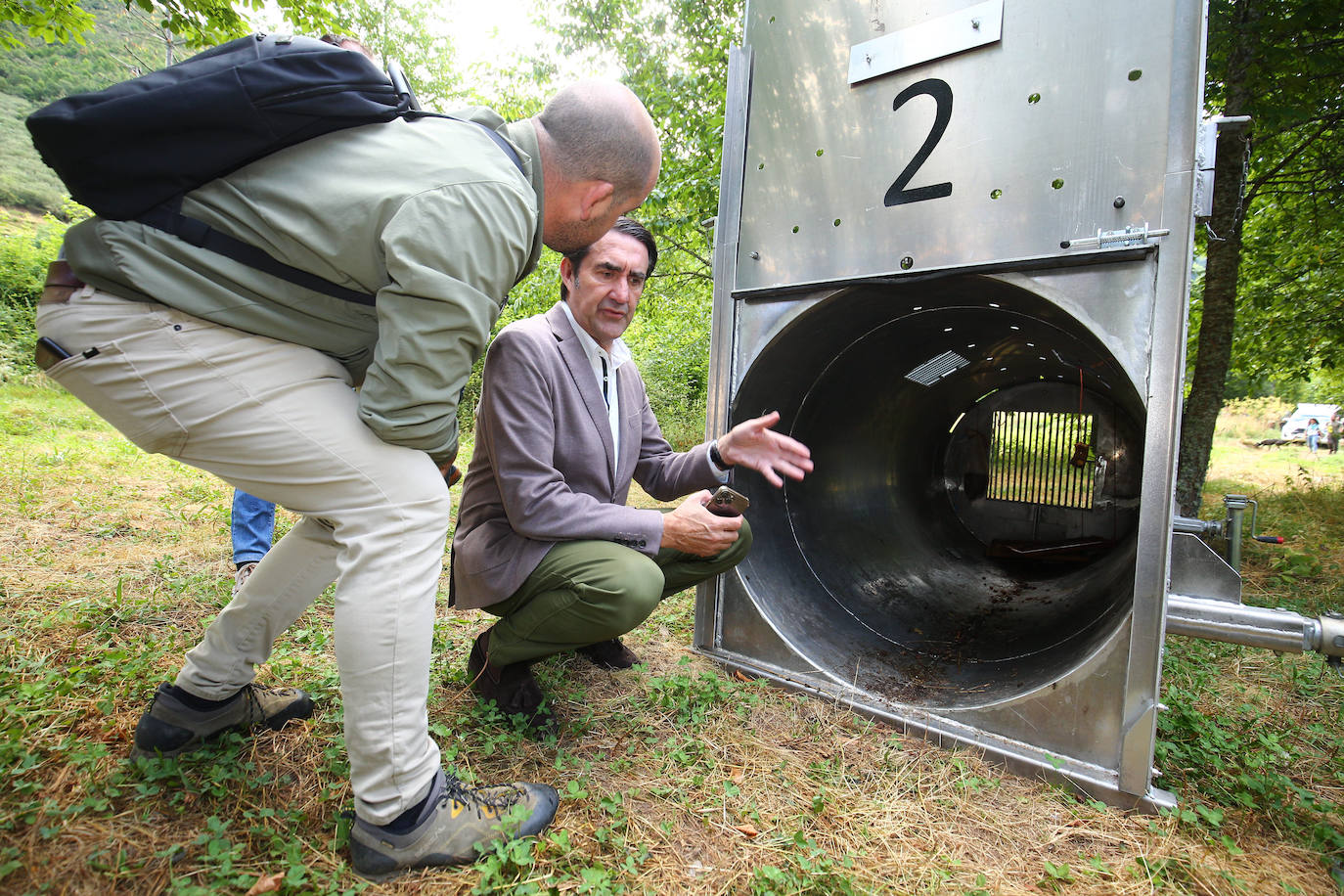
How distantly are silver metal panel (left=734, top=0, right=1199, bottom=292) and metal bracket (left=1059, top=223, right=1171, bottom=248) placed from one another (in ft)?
0.06

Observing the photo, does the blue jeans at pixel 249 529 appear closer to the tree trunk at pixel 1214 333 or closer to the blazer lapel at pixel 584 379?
the blazer lapel at pixel 584 379

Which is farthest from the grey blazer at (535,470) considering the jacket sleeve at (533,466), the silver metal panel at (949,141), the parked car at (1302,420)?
the parked car at (1302,420)

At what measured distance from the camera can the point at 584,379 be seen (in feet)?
7.61

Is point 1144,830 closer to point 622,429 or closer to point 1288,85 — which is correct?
point 622,429

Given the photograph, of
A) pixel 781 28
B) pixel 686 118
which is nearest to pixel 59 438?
pixel 686 118

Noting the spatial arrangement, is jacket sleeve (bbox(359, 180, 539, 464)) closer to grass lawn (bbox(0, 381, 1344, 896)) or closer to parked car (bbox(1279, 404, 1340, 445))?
grass lawn (bbox(0, 381, 1344, 896))

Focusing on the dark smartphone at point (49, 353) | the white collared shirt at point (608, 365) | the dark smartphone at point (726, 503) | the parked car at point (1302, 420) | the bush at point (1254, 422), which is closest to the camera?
the dark smartphone at point (49, 353)

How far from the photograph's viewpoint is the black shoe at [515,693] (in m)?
2.14

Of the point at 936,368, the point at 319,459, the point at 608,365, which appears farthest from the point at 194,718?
→ the point at 936,368

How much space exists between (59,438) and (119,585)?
6340 mm

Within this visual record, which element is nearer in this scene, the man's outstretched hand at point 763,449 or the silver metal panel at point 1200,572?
the silver metal panel at point 1200,572

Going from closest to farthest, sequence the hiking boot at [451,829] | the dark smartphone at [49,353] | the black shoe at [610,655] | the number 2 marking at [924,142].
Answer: the dark smartphone at [49,353] < the hiking boot at [451,829] < the number 2 marking at [924,142] < the black shoe at [610,655]

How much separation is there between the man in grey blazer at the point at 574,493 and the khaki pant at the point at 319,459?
1.89 feet

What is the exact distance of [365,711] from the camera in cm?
138
